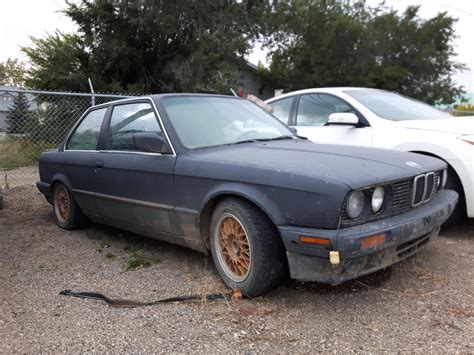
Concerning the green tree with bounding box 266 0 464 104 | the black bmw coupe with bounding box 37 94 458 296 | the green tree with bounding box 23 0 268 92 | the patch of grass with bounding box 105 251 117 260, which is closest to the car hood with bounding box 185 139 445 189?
the black bmw coupe with bounding box 37 94 458 296

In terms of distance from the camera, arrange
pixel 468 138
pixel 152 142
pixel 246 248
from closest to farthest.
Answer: pixel 246 248 < pixel 152 142 < pixel 468 138

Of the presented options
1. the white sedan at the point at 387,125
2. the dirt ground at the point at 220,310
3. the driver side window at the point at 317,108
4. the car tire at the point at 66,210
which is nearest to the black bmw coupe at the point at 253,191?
the dirt ground at the point at 220,310

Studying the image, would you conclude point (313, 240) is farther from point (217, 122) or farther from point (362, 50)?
point (362, 50)

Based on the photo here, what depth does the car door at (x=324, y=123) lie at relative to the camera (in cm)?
503

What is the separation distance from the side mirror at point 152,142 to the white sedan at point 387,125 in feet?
6.74

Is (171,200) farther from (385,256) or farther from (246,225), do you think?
(385,256)

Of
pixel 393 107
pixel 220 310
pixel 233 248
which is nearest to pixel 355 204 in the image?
pixel 233 248

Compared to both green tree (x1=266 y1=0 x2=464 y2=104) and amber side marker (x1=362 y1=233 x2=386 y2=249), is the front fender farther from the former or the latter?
green tree (x1=266 y1=0 x2=464 y2=104)

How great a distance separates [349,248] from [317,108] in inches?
134

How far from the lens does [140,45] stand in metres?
18.1

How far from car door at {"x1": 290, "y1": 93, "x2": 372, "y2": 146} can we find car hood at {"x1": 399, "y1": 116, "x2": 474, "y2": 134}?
45 centimetres

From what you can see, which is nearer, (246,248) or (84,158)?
(246,248)

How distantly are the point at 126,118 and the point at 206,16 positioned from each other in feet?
46.1

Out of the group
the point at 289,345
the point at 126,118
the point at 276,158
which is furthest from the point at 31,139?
Answer: the point at 289,345
